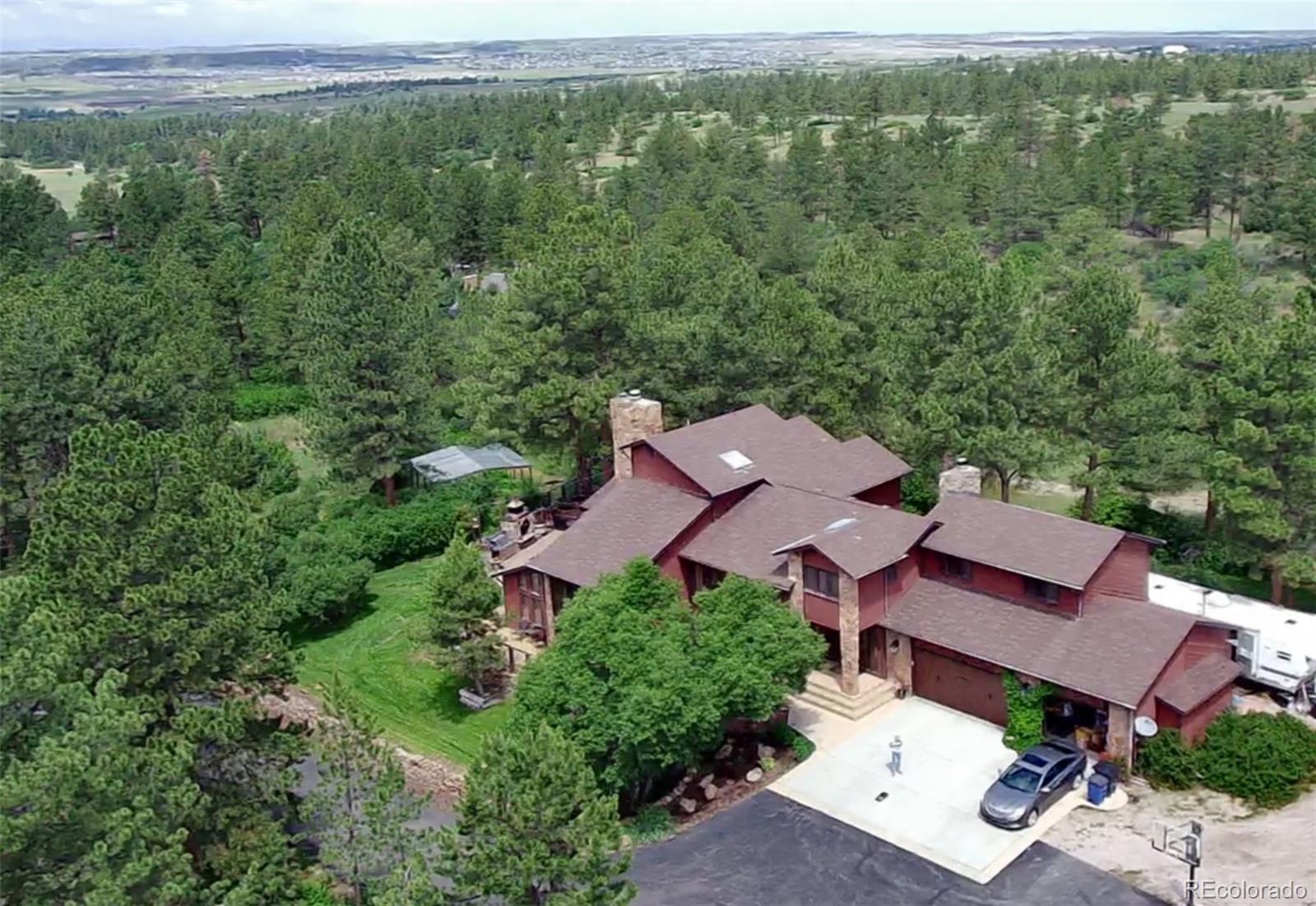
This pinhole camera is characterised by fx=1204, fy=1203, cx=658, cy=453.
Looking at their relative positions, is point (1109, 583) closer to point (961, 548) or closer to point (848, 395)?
point (961, 548)

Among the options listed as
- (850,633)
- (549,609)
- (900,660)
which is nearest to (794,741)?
(850,633)

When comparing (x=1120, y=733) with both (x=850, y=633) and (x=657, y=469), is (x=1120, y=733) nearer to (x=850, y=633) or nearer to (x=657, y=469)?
(x=850, y=633)

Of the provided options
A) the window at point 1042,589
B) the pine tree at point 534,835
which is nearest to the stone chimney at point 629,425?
the window at point 1042,589

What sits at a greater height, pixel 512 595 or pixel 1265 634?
pixel 1265 634

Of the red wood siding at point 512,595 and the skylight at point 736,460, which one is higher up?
the skylight at point 736,460

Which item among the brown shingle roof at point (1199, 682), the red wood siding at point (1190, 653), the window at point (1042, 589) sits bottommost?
the brown shingle roof at point (1199, 682)

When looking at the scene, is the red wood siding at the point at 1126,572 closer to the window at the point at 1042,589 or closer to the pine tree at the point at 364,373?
the window at the point at 1042,589

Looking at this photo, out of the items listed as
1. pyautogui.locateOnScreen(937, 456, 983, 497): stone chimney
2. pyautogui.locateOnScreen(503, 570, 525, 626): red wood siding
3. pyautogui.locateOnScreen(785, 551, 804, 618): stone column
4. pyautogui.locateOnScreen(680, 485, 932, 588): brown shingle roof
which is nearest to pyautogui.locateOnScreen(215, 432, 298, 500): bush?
pyautogui.locateOnScreen(503, 570, 525, 626): red wood siding
